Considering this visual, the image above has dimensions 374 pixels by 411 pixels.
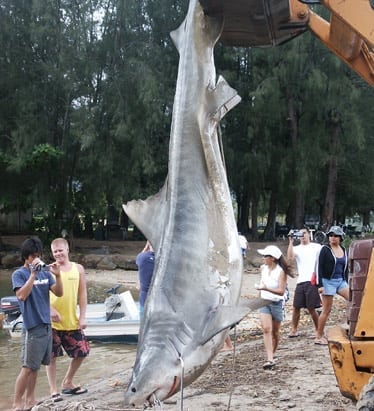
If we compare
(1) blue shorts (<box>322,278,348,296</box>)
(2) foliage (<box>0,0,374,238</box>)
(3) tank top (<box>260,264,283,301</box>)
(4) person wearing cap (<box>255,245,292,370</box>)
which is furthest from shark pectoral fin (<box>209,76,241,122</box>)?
(2) foliage (<box>0,0,374,238</box>)

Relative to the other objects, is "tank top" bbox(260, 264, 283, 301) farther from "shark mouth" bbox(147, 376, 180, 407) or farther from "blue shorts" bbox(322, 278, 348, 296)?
"shark mouth" bbox(147, 376, 180, 407)

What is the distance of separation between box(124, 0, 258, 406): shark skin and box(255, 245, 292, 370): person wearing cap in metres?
3.68

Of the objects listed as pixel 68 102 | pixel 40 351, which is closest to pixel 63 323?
pixel 40 351

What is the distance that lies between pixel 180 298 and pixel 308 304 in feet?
19.1

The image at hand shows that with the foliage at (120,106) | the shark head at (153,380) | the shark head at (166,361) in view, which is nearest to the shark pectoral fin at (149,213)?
the shark head at (166,361)

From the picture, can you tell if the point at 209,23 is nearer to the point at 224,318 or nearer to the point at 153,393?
the point at 224,318

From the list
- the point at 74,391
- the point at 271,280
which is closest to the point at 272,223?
the point at 271,280

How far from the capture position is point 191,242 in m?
3.37

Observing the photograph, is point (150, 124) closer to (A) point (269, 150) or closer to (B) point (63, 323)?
(A) point (269, 150)

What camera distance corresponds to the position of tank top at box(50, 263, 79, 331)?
621 centimetres

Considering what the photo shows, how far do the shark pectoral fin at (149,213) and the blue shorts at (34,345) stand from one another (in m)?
2.45

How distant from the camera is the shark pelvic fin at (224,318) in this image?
297 centimetres

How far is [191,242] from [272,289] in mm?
3978

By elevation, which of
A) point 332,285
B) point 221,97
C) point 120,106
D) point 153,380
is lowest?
point 332,285
